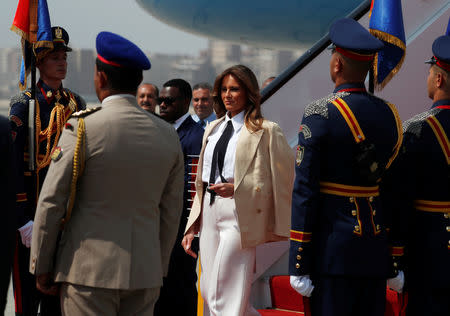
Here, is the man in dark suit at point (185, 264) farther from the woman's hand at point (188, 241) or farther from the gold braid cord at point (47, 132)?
the gold braid cord at point (47, 132)

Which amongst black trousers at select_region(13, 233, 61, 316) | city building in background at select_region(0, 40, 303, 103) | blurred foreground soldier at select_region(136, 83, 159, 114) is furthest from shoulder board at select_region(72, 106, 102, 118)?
city building in background at select_region(0, 40, 303, 103)

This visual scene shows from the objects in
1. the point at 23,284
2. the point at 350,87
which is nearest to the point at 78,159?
the point at 350,87

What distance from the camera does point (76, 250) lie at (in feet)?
9.16

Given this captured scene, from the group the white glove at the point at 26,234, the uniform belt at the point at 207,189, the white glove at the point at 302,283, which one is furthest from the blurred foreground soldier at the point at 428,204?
the white glove at the point at 26,234

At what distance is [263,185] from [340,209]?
0.97m

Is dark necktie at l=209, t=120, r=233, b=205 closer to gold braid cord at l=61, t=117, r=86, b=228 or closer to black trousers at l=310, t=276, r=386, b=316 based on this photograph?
black trousers at l=310, t=276, r=386, b=316

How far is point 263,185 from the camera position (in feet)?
13.7

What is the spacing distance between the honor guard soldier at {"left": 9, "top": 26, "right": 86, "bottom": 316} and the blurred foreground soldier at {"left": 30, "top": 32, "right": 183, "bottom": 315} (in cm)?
135

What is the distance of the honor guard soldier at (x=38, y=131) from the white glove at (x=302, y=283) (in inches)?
60.4

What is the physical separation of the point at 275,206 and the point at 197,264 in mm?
1128

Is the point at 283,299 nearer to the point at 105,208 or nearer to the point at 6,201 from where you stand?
the point at 105,208

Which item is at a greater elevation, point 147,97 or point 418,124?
point 147,97

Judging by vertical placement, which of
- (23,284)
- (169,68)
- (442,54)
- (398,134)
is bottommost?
(23,284)

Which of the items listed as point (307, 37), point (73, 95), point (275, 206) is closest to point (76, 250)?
point (275, 206)
